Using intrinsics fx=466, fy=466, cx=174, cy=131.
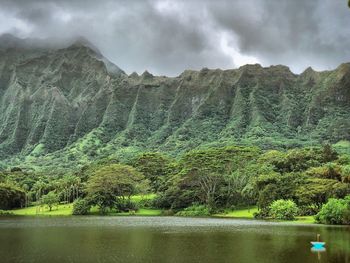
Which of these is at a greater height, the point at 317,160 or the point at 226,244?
the point at 317,160

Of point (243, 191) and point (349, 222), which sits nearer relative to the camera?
point (349, 222)

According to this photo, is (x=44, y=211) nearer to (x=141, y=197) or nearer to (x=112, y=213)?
(x=112, y=213)

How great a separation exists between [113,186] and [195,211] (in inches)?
850

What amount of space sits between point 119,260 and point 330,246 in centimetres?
2137

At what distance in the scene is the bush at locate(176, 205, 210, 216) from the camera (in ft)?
359

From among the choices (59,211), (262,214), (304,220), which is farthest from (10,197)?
(304,220)

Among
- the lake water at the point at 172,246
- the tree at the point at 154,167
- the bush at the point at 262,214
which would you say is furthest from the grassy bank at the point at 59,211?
the lake water at the point at 172,246

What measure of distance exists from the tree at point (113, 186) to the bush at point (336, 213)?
181 ft

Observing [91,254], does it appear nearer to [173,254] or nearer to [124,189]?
[173,254]

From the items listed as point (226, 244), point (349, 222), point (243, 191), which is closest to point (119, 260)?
point (226, 244)

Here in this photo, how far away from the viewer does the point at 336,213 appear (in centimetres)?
7462

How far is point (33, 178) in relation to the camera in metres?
160

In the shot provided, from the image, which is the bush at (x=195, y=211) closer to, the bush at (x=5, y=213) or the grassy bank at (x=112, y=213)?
the grassy bank at (x=112, y=213)

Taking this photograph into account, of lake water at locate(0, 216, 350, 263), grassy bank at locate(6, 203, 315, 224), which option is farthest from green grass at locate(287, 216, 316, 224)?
lake water at locate(0, 216, 350, 263)
